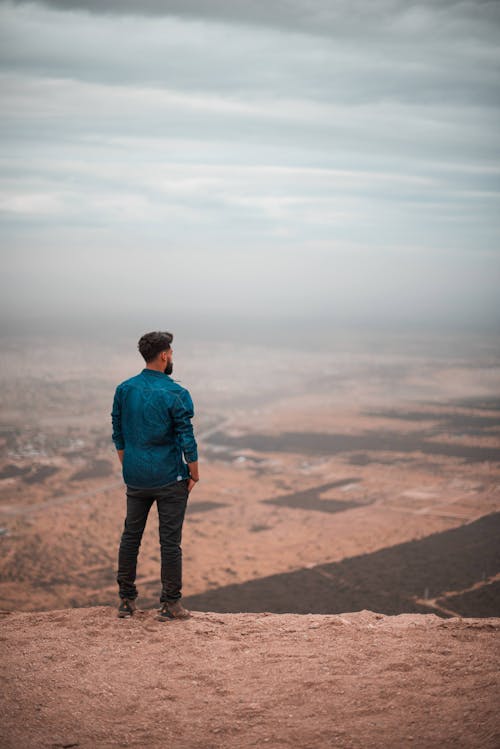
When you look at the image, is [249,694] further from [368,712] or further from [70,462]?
[70,462]

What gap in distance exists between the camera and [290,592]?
23625 mm

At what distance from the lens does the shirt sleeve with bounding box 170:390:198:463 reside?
5.20m

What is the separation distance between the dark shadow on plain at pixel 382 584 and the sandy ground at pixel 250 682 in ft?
52.2

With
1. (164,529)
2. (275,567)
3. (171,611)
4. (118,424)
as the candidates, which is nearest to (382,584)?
(275,567)

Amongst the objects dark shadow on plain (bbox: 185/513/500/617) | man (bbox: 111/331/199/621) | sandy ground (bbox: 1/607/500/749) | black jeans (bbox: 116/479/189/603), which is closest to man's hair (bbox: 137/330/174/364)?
man (bbox: 111/331/199/621)

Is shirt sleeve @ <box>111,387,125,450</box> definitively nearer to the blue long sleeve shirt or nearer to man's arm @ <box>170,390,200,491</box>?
the blue long sleeve shirt

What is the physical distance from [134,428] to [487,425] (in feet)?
214

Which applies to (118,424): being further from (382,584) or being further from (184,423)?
(382,584)

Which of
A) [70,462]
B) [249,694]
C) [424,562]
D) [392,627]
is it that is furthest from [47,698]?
[70,462]

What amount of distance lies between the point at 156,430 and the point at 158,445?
0.13m

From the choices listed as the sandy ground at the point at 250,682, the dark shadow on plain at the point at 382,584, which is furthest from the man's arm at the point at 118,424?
A: the dark shadow on plain at the point at 382,584

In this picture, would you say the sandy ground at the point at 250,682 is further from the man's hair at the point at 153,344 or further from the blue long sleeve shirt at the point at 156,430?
the man's hair at the point at 153,344

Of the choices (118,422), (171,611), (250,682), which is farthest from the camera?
(171,611)

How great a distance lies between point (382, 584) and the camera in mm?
24328
